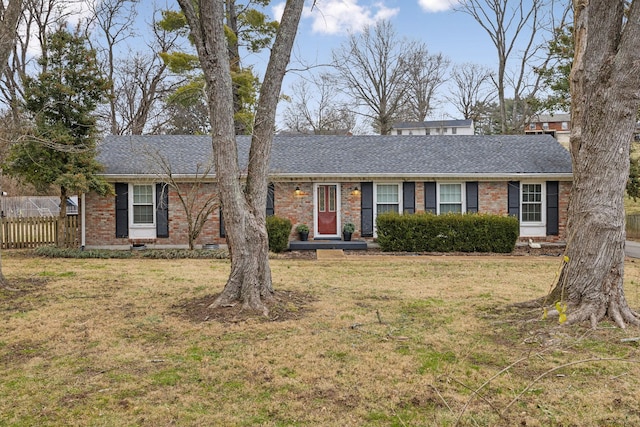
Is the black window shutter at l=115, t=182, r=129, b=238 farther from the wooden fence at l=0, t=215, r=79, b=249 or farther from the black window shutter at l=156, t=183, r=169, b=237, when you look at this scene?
the wooden fence at l=0, t=215, r=79, b=249

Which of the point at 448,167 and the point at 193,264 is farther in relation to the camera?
the point at 448,167

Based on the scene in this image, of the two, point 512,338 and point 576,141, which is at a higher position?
point 576,141

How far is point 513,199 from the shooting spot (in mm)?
15047

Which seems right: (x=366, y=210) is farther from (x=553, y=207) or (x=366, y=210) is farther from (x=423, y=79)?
(x=423, y=79)

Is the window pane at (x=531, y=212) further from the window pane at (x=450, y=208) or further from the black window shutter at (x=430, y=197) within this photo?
the black window shutter at (x=430, y=197)

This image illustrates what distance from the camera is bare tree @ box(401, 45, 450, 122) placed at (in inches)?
1272

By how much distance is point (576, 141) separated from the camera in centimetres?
578

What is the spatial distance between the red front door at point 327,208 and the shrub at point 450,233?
1963 mm

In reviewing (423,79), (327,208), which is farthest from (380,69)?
(327,208)

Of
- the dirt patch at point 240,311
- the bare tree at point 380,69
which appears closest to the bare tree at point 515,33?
the bare tree at point 380,69

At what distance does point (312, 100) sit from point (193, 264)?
72.6ft

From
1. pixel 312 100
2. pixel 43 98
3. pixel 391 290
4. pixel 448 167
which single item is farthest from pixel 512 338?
pixel 312 100

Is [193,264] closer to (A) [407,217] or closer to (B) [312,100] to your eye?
(A) [407,217]

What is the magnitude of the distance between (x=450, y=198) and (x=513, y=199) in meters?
2.01
